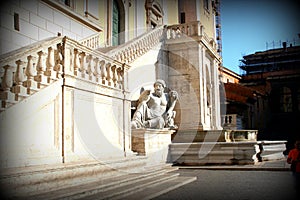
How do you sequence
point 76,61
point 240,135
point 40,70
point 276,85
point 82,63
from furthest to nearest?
point 276,85, point 240,135, point 82,63, point 76,61, point 40,70

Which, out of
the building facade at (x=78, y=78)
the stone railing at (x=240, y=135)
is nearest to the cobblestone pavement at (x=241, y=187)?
the building facade at (x=78, y=78)

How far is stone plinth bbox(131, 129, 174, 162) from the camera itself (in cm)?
808

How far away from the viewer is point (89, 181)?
17.6ft

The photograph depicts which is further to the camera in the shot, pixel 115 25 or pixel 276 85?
pixel 276 85

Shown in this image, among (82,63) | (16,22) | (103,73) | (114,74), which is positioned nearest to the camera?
(82,63)

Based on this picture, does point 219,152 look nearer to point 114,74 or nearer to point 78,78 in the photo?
point 114,74

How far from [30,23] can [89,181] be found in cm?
660

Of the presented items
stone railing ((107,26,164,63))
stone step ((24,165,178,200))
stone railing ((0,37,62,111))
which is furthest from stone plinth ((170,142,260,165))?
stone railing ((0,37,62,111))

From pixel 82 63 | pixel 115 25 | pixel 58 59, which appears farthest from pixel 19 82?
pixel 115 25

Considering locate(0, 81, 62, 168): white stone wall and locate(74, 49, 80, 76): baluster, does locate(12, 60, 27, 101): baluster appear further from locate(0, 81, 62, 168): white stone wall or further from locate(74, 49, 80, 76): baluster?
locate(74, 49, 80, 76): baluster

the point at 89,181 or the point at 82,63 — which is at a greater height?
the point at 82,63

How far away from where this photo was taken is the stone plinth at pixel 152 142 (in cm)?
808

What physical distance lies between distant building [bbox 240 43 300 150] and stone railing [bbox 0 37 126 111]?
21454 mm

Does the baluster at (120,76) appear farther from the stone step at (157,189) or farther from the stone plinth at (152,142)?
the stone step at (157,189)
